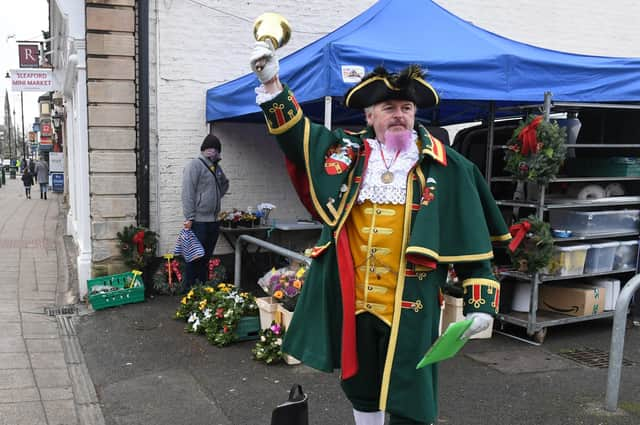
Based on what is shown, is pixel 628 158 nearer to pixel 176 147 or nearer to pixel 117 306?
pixel 176 147

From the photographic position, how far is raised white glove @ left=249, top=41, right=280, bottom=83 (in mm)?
2223

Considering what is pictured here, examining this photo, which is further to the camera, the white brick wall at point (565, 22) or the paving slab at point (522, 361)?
the white brick wall at point (565, 22)

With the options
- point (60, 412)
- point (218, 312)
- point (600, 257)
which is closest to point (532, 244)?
point (600, 257)

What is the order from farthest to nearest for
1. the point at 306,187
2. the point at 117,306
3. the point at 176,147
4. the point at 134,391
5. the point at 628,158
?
the point at 176,147 → the point at 117,306 → the point at 628,158 → the point at 134,391 → the point at 306,187

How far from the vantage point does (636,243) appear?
6.05 m

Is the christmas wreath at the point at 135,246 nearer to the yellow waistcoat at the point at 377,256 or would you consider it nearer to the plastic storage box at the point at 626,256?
the yellow waistcoat at the point at 377,256

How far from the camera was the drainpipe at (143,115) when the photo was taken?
22.9ft

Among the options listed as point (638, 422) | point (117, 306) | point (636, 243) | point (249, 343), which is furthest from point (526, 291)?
point (117, 306)

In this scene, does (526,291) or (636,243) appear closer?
(526,291)

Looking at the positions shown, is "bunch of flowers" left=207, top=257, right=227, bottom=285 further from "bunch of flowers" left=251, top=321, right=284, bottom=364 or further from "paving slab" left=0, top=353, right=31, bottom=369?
"paving slab" left=0, top=353, right=31, bottom=369

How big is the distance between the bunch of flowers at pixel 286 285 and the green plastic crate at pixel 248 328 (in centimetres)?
32

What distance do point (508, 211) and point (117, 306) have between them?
4470 millimetres

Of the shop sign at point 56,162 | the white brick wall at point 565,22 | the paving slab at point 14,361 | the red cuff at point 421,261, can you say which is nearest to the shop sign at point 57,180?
the shop sign at point 56,162

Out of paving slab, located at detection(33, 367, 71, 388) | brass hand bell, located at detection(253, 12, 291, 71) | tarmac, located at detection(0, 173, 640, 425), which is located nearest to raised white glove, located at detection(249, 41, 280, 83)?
brass hand bell, located at detection(253, 12, 291, 71)
